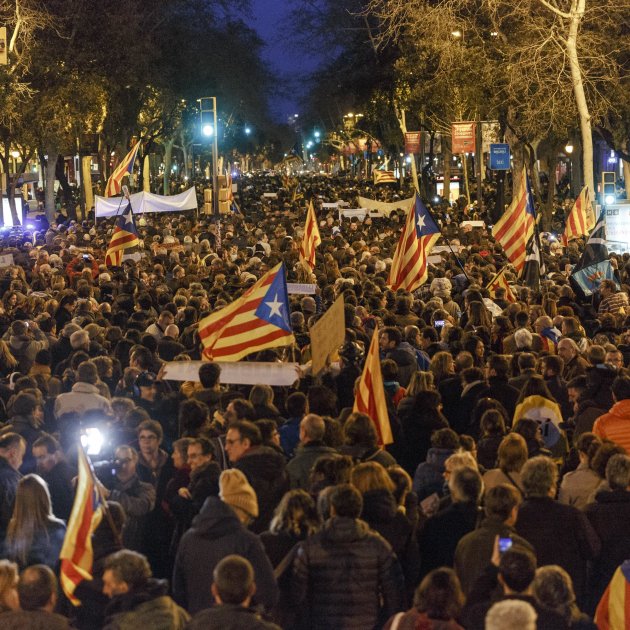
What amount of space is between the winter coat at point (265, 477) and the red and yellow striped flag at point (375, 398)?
144cm

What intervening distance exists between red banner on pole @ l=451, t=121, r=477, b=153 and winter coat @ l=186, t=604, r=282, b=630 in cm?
3815

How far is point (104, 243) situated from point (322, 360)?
20.0 m

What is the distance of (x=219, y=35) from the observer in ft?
219

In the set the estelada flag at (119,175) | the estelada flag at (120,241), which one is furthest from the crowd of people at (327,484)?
the estelada flag at (119,175)

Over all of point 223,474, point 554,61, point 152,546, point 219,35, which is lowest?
point 152,546

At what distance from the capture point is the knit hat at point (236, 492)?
A: 6.37m

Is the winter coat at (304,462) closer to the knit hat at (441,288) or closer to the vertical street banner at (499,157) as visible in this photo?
the knit hat at (441,288)

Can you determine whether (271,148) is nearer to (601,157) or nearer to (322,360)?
(601,157)

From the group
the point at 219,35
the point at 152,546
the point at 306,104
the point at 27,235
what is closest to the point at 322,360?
the point at 152,546

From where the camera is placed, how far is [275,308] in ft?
36.0

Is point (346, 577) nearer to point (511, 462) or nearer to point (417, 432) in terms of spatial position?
point (511, 462)

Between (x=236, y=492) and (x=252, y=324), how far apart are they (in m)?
4.71

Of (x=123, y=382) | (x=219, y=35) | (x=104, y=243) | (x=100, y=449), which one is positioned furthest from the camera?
(x=219, y=35)

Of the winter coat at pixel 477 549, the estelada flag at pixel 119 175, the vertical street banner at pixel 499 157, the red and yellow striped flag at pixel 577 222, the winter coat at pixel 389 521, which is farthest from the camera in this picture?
the vertical street banner at pixel 499 157
